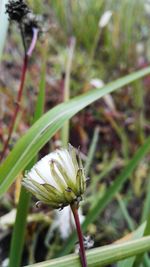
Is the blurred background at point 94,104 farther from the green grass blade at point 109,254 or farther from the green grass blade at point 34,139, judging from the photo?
the green grass blade at point 109,254

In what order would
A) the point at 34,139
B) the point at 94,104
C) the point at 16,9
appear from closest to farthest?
the point at 34,139, the point at 16,9, the point at 94,104

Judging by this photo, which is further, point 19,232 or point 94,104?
point 94,104

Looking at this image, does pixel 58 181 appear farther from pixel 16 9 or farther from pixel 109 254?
pixel 16 9

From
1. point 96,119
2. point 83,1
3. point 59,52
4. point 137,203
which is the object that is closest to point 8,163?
point 137,203

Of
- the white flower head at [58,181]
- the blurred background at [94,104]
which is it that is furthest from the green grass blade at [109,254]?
the blurred background at [94,104]

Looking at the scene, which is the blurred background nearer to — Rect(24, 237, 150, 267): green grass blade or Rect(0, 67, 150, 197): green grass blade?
Rect(0, 67, 150, 197): green grass blade

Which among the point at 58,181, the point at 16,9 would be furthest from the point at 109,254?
the point at 16,9

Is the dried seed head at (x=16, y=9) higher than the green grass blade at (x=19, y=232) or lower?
higher

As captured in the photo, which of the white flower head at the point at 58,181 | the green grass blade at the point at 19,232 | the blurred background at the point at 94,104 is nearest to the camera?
the white flower head at the point at 58,181

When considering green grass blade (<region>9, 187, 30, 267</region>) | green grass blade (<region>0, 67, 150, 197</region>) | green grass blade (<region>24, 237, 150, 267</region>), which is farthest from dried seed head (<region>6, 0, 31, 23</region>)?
green grass blade (<region>24, 237, 150, 267</region>)
